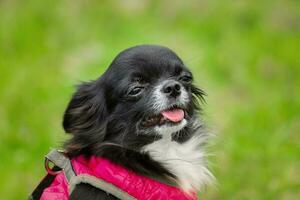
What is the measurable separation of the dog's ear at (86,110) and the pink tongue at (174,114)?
34 centimetres

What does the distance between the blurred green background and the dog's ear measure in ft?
2.19

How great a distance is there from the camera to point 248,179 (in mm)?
5797

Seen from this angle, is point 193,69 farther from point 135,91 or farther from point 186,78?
point 135,91

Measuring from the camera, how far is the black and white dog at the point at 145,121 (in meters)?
3.97

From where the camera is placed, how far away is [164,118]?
4016mm

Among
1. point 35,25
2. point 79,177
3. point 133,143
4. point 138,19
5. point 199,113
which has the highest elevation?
point 138,19

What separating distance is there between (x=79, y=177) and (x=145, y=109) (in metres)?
0.50

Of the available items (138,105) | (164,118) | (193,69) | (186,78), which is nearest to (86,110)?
(138,105)

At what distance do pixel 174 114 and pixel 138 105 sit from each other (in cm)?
19

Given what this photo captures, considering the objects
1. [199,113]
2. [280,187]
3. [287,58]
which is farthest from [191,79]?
[287,58]

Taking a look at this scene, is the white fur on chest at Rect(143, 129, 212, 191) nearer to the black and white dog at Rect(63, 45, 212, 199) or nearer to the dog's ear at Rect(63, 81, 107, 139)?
the black and white dog at Rect(63, 45, 212, 199)

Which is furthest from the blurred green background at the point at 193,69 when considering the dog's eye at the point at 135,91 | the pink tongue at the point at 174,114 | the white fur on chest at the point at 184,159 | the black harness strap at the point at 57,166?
the black harness strap at the point at 57,166

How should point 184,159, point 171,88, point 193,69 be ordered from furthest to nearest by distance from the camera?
point 193,69
point 184,159
point 171,88

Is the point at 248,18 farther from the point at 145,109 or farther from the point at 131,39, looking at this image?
the point at 145,109
